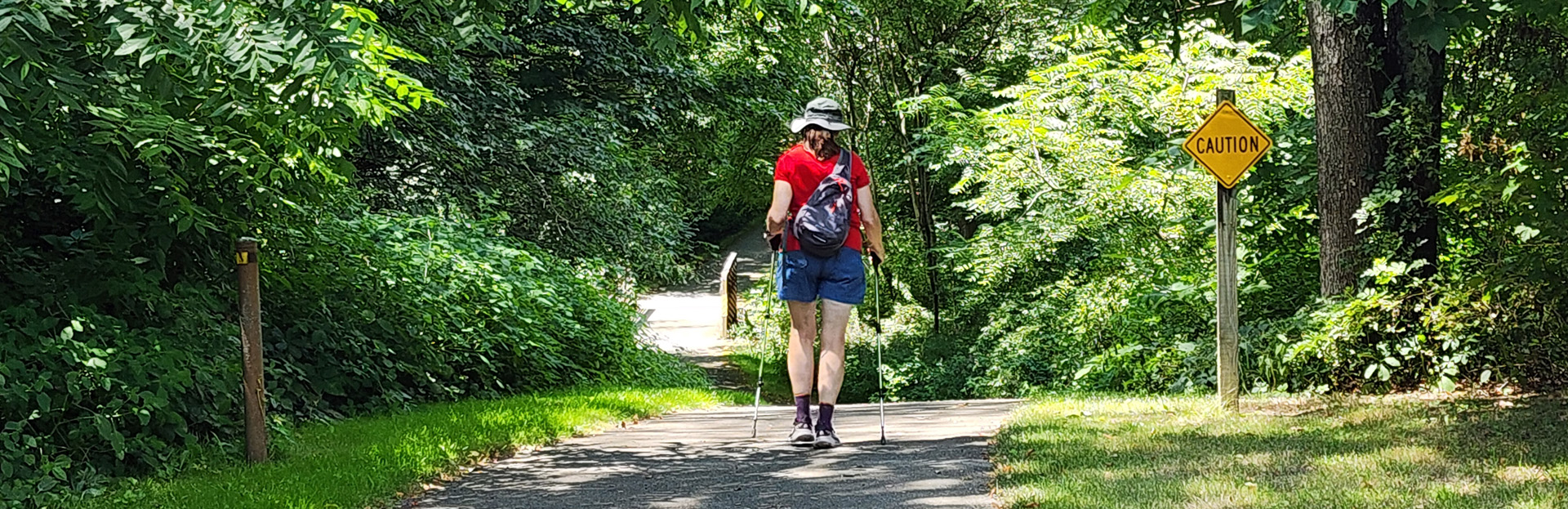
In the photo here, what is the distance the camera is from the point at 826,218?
24.5ft

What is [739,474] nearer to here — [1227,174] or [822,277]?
[822,277]

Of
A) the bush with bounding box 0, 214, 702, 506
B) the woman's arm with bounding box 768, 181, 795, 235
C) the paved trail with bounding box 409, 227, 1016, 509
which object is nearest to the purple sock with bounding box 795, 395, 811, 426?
the paved trail with bounding box 409, 227, 1016, 509

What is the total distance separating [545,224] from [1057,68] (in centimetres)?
630

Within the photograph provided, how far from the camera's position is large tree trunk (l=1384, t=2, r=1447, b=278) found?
9.57m

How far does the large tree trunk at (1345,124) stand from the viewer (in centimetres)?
973

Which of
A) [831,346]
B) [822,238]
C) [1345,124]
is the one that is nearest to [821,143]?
[822,238]

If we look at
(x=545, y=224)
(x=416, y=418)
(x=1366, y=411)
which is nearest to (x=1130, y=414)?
(x=1366, y=411)

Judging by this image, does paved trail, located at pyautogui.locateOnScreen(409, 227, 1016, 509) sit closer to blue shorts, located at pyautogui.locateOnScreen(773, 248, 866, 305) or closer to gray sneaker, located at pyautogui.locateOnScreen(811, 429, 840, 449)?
gray sneaker, located at pyautogui.locateOnScreen(811, 429, 840, 449)

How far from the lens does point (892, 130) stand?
23891 mm

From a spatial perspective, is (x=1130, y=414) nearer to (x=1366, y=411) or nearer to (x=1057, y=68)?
(x=1366, y=411)

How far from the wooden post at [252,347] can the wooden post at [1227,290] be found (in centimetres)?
529

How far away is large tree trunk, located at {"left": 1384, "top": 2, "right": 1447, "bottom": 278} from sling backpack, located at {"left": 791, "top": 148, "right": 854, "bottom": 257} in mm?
4166

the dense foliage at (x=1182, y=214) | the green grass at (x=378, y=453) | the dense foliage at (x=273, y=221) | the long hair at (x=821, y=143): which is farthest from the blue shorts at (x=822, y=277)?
the dense foliage at (x=1182, y=214)

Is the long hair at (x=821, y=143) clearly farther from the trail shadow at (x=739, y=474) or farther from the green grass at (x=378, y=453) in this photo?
the green grass at (x=378, y=453)
